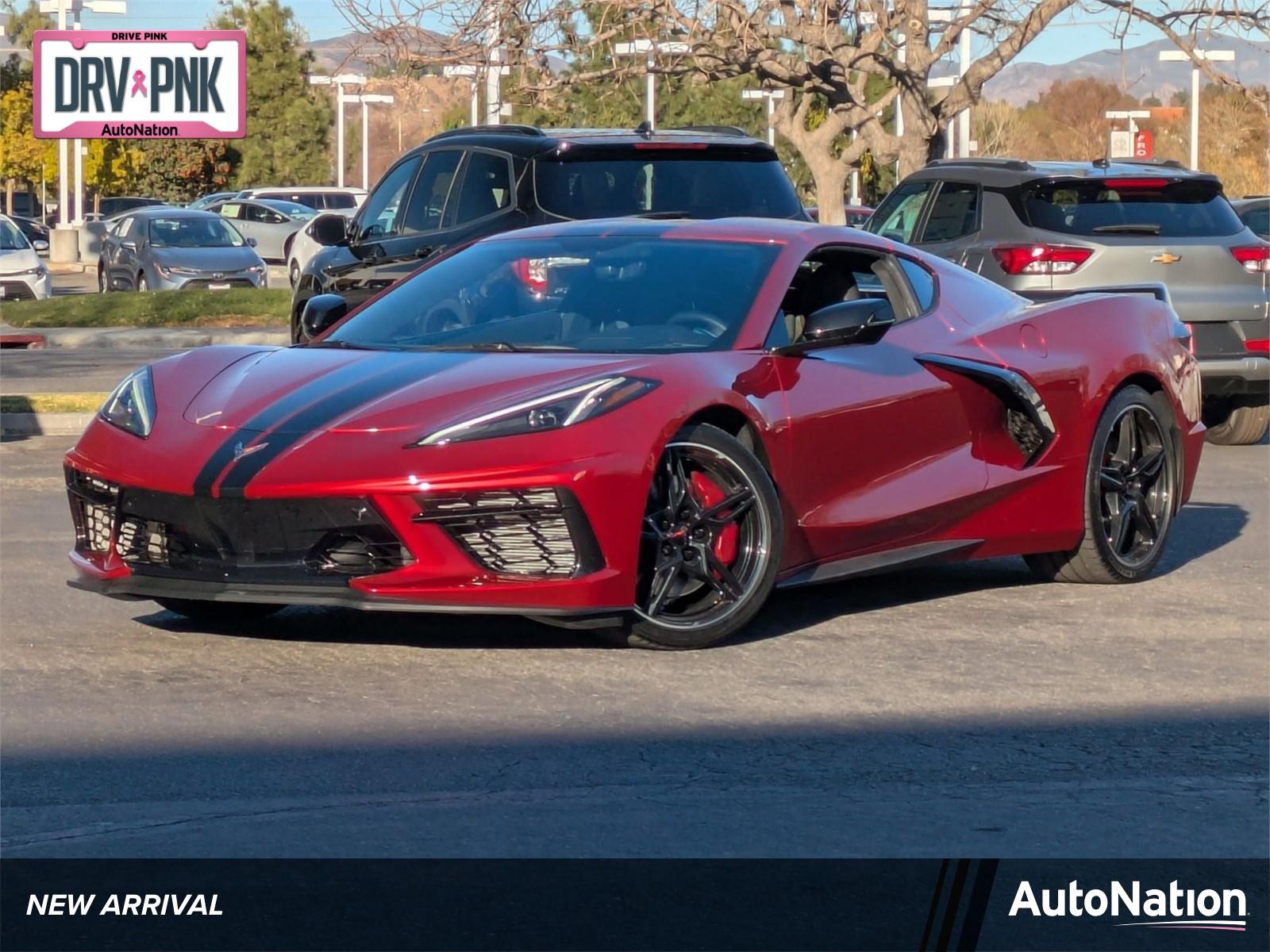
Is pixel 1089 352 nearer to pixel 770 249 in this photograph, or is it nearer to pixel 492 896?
pixel 770 249

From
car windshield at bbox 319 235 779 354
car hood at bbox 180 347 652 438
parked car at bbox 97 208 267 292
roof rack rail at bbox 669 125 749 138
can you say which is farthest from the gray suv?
parked car at bbox 97 208 267 292

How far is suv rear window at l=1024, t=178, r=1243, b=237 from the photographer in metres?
12.3

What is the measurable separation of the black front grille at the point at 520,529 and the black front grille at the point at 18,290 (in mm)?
23612

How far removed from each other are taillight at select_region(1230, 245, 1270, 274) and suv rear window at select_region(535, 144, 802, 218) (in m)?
2.71

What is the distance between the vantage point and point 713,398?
21.1 feet

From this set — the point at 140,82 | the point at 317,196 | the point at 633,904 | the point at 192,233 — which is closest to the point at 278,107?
the point at 317,196

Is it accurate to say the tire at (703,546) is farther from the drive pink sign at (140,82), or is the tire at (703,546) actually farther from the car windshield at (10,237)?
the car windshield at (10,237)

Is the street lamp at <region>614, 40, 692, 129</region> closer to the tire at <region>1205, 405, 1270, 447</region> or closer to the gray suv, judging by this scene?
the gray suv

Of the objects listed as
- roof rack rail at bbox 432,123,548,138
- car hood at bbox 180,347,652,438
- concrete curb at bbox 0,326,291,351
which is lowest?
concrete curb at bbox 0,326,291,351

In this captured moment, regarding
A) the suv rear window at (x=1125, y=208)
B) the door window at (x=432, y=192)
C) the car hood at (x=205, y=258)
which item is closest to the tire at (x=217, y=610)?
the door window at (x=432, y=192)

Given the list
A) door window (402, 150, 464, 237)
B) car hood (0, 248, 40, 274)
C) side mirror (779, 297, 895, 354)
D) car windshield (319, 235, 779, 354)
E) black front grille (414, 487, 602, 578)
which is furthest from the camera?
car hood (0, 248, 40, 274)

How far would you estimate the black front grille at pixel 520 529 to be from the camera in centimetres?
600

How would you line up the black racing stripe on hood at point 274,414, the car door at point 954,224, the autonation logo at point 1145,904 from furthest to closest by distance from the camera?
the car door at point 954,224, the black racing stripe on hood at point 274,414, the autonation logo at point 1145,904

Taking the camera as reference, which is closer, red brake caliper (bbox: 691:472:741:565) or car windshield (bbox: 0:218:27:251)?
red brake caliper (bbox: 691:472:741:565)
